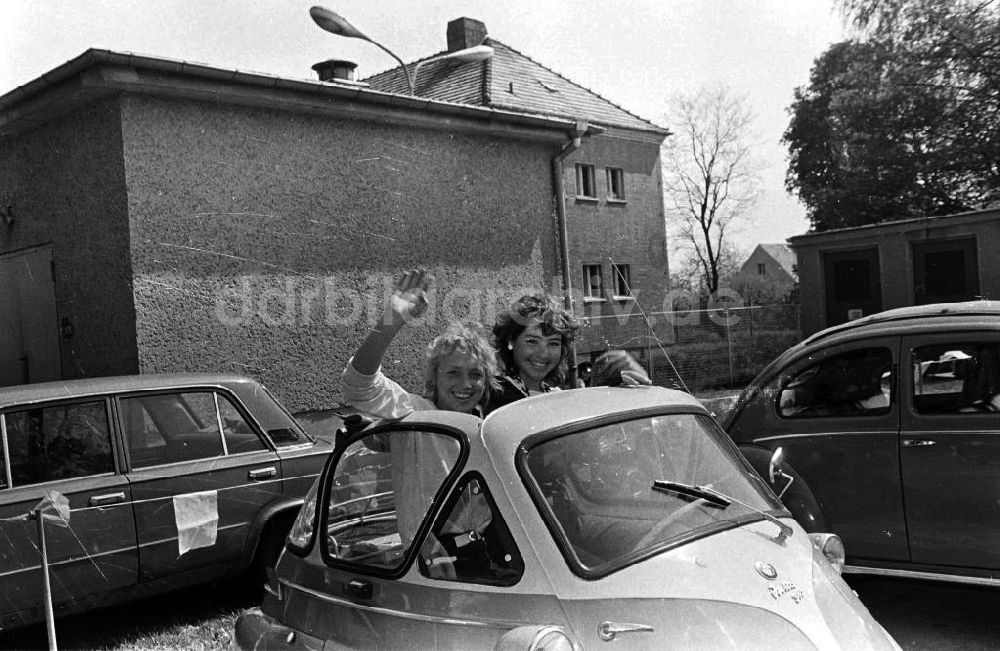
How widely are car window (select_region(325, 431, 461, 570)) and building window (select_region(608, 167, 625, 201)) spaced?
21700 mm

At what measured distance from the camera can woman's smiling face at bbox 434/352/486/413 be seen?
3607 mm

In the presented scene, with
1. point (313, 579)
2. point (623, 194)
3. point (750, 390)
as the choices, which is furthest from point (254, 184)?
point (623, 194)

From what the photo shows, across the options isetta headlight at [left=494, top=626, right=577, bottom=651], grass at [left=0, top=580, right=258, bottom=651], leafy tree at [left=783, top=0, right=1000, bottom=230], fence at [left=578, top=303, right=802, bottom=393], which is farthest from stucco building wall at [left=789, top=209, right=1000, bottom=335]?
isetta headlight at [left=494, top=626, right=577, bottom=651]

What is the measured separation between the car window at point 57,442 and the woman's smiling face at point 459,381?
266cm

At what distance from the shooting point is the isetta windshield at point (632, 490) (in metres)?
2.66

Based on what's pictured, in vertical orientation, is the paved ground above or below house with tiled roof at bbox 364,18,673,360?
below

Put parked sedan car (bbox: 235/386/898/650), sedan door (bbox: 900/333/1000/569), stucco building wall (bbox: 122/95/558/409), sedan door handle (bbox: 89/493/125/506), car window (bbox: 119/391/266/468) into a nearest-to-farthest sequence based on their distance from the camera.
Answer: parked sedan car (bbox: 235/386/898/650), sedan door (bbox: 900/333/1000/569), sedan door handle (bbox: 89/493/125/506), car window (bbox: 119/391/266/468), stucco building wall (bbox: 122/95/558/409)

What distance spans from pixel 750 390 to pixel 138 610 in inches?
173

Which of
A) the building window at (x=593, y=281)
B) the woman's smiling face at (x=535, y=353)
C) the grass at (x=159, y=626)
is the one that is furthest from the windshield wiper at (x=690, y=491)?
the building window at (x=593, y=281)

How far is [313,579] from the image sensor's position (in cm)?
325

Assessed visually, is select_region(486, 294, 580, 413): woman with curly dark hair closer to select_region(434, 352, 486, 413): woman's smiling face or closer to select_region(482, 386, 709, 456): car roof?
select_region(434, 352, 486, 413): woman's smiling face

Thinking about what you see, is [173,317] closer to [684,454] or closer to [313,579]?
[313,579]

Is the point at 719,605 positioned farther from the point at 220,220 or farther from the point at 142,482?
the point at 220,220

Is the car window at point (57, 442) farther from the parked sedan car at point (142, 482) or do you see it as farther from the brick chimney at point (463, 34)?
the brick chimney at point (463, 34)
